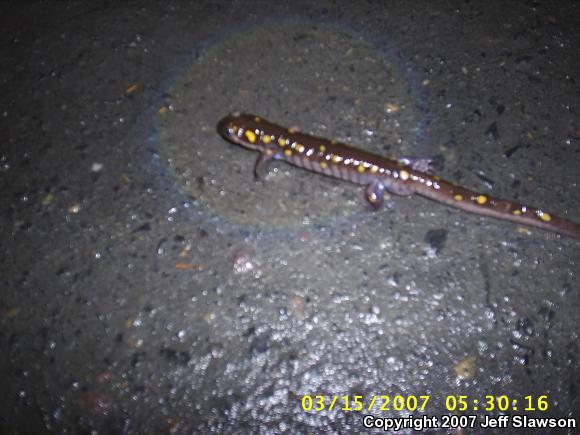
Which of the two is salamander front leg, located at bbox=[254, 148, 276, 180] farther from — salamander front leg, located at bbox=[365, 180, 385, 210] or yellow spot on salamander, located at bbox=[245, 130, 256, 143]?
salamander front leg, located at bbox=[365, 180, 385, 210]

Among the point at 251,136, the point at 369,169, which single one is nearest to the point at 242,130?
the point at 251,136

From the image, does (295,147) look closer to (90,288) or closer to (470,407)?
(90,288)

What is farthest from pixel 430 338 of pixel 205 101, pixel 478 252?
pixel 205 101

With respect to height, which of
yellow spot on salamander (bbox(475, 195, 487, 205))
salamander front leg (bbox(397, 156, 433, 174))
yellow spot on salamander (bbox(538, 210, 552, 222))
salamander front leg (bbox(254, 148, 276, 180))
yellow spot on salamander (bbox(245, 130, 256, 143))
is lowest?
yellow spot on salamander (bbox(538, 210, 552, 222))

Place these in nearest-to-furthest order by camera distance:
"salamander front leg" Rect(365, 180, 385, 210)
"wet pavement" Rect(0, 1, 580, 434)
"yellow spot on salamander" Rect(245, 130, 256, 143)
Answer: "wet pavement" Rect(0, 1, 580, 434), "salamander front leg" Rect(365, 180, 385, 210), "yellow spot on salamander" Rect(245, 130, 256, 143)

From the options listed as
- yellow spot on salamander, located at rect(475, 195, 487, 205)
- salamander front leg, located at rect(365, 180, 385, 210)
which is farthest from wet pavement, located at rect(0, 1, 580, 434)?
yellow spot on salamander, located at rect(475, 195, 487, 205)

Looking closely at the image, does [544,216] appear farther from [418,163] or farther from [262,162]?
[262,162]

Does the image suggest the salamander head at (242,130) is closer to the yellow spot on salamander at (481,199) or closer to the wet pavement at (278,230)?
the wet pavement at (278,230)

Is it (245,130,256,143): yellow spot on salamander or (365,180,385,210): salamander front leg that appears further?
(245,130,256,143): yellow spot on salamander
